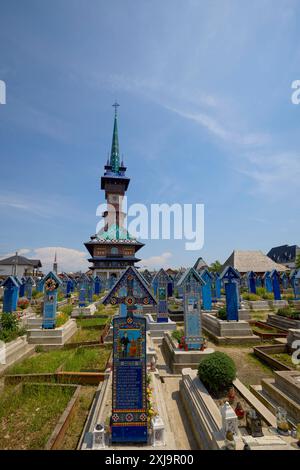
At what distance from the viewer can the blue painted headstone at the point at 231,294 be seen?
12.8m

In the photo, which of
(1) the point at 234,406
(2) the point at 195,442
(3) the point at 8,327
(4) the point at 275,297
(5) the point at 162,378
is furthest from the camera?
(4) the point at 275,297

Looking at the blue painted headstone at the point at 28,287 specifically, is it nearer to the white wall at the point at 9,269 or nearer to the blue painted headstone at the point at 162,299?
the blue painted headstone at the point at 162,299

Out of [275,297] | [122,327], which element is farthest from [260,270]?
[122,327]

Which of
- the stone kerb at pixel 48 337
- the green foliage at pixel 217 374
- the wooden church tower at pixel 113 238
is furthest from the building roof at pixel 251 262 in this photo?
the green foliage at pixel 217 374

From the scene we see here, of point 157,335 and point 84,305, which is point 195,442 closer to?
point 157,335

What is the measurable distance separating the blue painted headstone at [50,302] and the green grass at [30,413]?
17.1ft

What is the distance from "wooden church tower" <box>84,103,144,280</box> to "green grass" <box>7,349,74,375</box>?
28.4m

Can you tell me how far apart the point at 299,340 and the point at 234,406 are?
5827 mm

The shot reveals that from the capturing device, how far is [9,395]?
6.61m

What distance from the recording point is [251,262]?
46.4 meters

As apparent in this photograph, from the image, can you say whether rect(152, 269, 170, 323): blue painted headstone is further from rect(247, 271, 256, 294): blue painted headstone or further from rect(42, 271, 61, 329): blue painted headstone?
rect(247, 271, 256, 294): blue painted headstone

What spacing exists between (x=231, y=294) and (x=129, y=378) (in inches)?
369

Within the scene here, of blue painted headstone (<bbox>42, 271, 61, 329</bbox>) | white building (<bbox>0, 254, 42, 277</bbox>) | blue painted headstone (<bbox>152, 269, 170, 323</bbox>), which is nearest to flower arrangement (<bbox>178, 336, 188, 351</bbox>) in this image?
blue painted headstone (<bbox>152, 269, 170, 323</bbox>)

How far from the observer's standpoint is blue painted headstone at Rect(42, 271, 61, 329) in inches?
490
